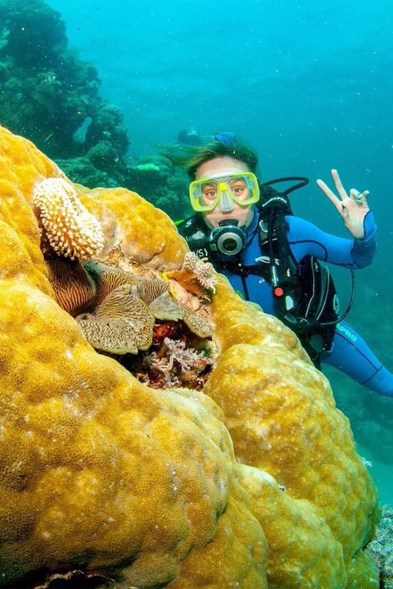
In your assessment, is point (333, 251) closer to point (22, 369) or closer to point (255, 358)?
point (255, 358)

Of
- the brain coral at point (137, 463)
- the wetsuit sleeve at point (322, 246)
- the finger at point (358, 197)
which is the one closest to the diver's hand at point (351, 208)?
the finger at point (358, 197)

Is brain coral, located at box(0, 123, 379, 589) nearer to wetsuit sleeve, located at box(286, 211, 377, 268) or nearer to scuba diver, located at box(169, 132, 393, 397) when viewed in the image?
scuba diver, located at box(169, 132, 393, 397)

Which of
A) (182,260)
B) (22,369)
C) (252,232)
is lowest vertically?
(252,232)

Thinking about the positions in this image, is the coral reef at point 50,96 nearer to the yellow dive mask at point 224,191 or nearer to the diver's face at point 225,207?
the diver's face at point 225,207

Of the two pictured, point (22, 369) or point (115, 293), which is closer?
point (22, 369)

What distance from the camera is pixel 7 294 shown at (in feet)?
4.35

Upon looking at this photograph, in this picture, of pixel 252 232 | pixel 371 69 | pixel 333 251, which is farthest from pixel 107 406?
pixel 371 69

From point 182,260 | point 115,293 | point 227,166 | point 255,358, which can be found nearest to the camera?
point 115,293

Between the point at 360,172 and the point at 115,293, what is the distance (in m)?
118

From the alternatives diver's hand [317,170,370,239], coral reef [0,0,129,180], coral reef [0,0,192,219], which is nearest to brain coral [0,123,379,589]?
diver's hand [317,170,370,239]

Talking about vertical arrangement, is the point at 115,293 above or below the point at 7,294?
below

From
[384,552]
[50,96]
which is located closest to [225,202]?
[384,552]

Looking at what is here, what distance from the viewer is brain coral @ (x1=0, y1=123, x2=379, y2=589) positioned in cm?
128

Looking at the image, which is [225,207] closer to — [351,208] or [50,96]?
[351,208]
